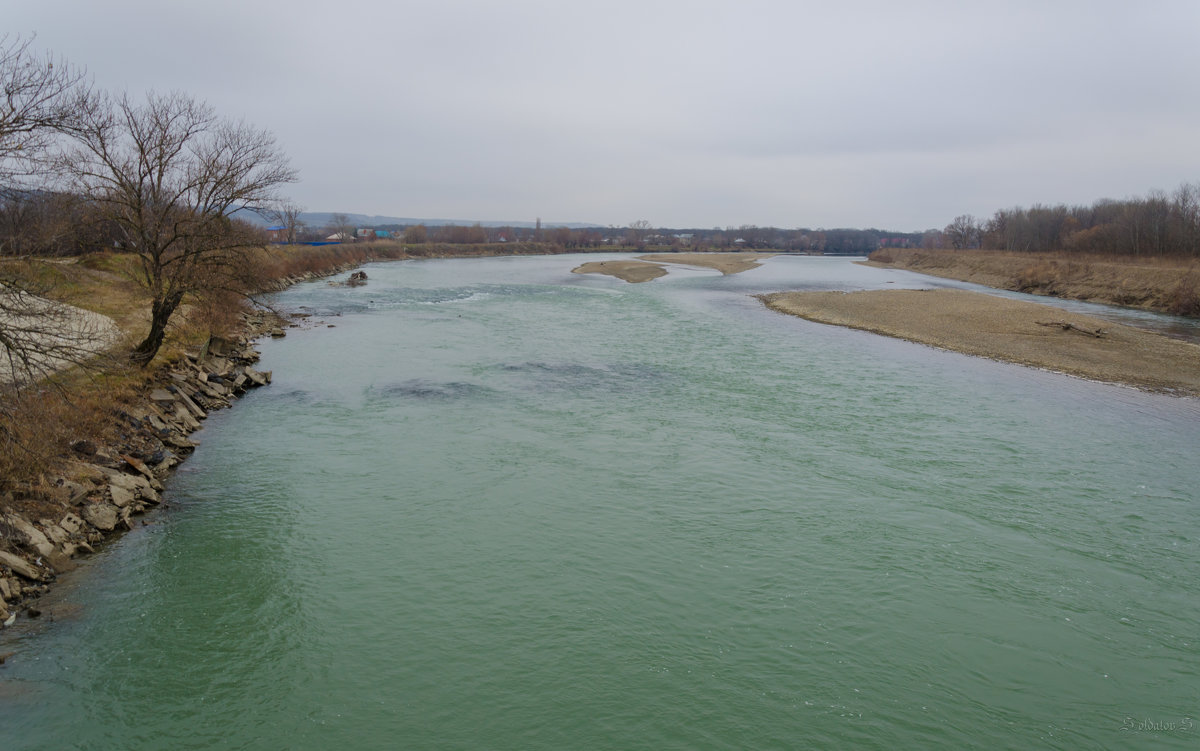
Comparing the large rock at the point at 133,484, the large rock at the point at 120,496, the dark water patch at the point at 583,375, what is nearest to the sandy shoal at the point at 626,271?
the dark water patch at the point at 583,375

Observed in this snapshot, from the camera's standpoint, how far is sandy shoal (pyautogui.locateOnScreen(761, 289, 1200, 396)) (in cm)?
2455

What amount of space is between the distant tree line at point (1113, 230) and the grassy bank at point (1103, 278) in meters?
3.05

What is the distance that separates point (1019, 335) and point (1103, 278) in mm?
30352

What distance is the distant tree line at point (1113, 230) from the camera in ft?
201

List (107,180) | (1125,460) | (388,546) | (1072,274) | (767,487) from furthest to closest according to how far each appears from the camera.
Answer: (1072,274) < (107,180) < (1125,460) < (767,487) < (388,546)

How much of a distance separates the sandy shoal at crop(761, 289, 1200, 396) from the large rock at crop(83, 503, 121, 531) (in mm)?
27987

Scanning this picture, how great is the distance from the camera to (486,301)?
4506 centimetres

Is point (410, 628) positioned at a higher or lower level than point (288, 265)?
lower

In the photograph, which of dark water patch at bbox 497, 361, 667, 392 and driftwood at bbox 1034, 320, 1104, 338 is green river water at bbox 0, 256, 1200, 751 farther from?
driftwood at bbox 1034, 320, 1104, 338

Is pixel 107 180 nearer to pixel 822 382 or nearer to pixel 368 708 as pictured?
pixel 368 708

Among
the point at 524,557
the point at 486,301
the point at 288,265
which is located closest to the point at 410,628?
the point at 524,557

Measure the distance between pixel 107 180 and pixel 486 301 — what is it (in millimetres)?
28027

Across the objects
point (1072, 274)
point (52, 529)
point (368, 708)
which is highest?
point (1072, 274)

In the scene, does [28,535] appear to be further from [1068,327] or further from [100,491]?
[1068,327]
